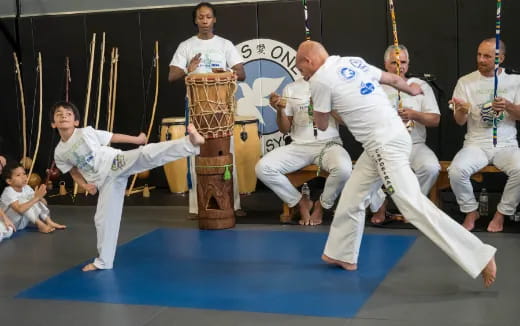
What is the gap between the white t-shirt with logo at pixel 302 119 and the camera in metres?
6.09

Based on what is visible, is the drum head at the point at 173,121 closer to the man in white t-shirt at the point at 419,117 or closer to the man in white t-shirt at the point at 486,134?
the man in white t-shirt at the point at 419,117

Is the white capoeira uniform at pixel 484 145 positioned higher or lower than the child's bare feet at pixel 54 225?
higher

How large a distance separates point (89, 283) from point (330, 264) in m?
1.55

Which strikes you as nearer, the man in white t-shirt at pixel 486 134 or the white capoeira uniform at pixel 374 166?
the white capoeira uniform at pixel 374 166

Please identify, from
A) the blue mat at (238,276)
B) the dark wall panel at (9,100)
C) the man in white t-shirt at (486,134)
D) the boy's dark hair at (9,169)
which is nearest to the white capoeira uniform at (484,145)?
the man in white t-shirt at (486,134)

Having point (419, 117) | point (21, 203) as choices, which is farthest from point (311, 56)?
point (21, 203)

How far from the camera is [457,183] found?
5547 mm

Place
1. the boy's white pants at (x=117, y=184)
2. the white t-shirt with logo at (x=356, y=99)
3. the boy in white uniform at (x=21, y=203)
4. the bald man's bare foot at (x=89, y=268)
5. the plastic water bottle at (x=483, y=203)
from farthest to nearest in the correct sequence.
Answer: the boy in white uniform at (x=21, y=203) → the plastic water bottle at (x=483, y=203) → the bald man's bare foot at (x=89, y=268) → the boy's white pants at (x=117, y=184) → the white t-shirt with logo at (x=356, y=99)

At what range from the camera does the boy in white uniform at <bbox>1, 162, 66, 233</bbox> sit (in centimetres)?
620

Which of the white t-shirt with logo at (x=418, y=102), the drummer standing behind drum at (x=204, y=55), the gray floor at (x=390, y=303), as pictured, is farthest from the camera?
the drummer standing behind drum at (x=204, y=55)

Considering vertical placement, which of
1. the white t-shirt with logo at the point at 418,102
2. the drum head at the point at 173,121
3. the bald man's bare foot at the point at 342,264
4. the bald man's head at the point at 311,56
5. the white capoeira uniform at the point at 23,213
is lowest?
the bald man's bare foot at the point at 342,264

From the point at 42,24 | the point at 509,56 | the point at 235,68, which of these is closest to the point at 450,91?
the point at 509,56

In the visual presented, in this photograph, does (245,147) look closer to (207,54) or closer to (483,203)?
(207,54)

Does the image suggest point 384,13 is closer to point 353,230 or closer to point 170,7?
point 170,7
